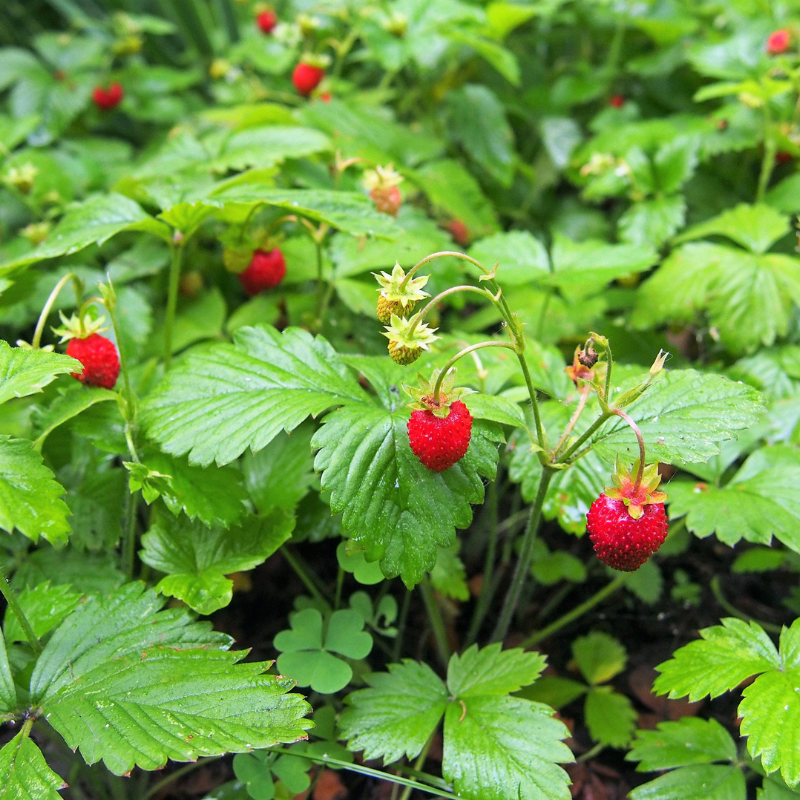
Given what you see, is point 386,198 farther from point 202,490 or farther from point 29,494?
point 29,494

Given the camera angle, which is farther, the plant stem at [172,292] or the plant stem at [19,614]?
the plant stem at [172,292]

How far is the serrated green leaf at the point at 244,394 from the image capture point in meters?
1.04

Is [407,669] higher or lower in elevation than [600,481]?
lower

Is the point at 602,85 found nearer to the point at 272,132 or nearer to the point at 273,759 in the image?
the point at 272,132

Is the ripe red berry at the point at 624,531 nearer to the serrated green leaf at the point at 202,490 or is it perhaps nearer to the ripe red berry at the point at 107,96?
the serrated green leaf at the point at 202,490

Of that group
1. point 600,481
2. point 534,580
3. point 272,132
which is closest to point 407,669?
point 600,481

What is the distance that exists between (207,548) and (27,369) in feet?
1.33

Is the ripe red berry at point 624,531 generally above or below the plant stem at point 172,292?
below

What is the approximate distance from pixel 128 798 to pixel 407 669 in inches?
22.8

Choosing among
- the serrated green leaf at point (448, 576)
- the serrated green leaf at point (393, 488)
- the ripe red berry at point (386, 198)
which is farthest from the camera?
the ripe red berry at point (386, 198)

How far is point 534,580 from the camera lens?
1646mm

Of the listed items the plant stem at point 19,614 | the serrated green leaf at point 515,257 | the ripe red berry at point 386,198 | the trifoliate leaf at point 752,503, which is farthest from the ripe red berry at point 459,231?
the plant stem at point 19,614

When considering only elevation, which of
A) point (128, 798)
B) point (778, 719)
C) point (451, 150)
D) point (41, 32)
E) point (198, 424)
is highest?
point (41, 32)

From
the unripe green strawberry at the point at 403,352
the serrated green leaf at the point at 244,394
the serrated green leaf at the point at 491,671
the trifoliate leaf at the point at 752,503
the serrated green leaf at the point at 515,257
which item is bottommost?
the serrated green leaf at the point at 491,671
